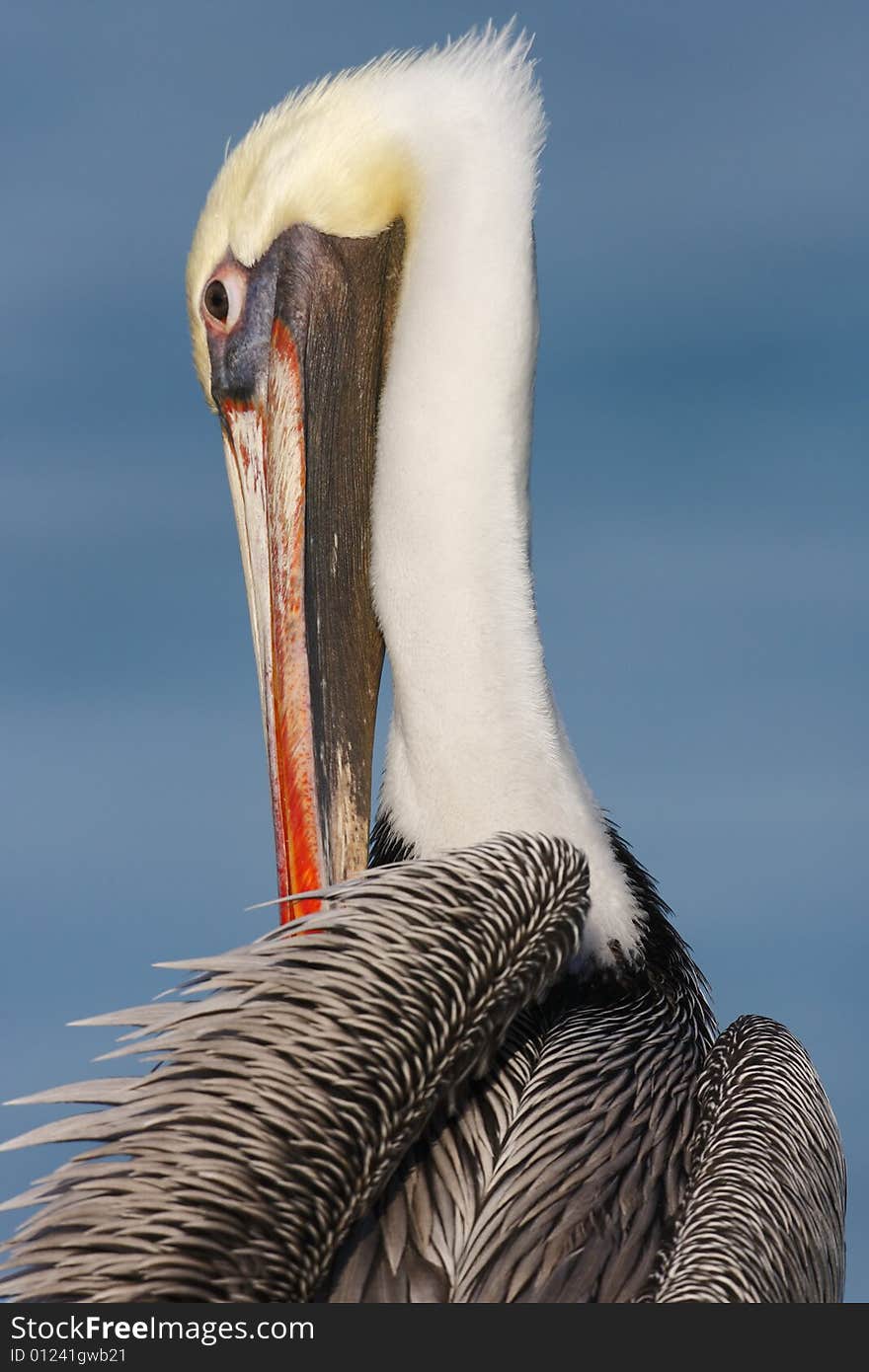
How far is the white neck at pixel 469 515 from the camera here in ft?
15.9

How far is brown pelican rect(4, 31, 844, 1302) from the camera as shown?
3764 millimetres

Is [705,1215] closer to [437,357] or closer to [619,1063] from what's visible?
[619,1063]

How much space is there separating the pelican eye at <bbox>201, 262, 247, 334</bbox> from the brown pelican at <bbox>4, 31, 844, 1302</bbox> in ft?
0.05

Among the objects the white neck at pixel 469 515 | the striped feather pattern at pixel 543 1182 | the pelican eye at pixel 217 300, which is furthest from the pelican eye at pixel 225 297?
the striped feather pattern at pixel 543 1182

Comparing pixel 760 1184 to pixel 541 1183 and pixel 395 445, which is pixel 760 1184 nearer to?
pixel 541 1183

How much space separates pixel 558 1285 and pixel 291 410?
252cm

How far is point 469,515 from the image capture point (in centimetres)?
495

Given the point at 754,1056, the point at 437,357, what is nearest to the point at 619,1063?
the point at 754,1056

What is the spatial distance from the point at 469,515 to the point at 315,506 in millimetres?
504

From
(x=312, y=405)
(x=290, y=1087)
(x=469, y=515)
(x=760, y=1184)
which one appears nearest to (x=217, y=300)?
(x=312, y=405)

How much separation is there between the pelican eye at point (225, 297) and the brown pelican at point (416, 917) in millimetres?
15

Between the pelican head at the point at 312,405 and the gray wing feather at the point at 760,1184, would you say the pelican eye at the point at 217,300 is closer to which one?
the pelican head at the point at 312,405

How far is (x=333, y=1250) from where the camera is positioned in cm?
373

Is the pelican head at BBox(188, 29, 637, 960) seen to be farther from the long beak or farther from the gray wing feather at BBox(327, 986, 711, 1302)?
the gray wing feather at BBox(327, 986, 711, 1302)
